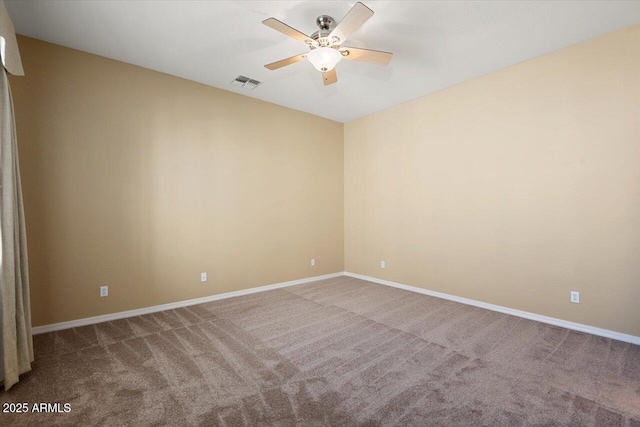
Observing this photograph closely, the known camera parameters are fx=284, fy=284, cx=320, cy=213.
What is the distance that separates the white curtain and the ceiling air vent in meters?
2.20

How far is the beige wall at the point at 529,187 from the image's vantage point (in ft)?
9.37

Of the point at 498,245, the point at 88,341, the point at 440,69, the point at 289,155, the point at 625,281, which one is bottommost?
the point at 88,341

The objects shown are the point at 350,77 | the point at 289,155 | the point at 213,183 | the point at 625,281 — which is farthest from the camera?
the point at 289,155

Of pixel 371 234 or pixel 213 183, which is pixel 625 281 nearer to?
pixel 371 234

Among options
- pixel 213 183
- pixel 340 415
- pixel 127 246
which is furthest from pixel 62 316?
pixel 340 415

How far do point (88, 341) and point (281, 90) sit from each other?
3.88 metres

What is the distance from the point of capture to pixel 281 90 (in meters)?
4.31

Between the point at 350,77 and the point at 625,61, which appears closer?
the point at 625,61

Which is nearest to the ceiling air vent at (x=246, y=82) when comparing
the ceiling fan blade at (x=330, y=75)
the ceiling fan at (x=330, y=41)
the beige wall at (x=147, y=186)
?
the beige wall at (x=147, y=186)

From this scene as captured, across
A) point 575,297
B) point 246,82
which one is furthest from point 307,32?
point 575,297

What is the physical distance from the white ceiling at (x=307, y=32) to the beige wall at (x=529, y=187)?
38cm

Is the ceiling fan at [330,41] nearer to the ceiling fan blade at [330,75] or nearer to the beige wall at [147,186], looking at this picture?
the ceiling fan blade at [330,75]

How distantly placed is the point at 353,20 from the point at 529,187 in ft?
9.35

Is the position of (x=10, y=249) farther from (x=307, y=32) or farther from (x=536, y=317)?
(x=536, y=317)
